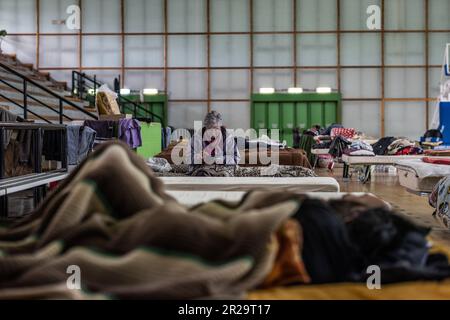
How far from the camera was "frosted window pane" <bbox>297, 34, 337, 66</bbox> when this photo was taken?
14.8m

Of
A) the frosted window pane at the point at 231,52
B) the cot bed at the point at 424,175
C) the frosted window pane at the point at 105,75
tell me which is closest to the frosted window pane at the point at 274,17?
the frosted window pane at the point at 231,52

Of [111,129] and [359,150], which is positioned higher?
[111,129]

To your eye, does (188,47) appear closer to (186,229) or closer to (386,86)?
(386,86)

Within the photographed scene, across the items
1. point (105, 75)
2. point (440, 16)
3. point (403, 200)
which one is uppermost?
point (440, 16)

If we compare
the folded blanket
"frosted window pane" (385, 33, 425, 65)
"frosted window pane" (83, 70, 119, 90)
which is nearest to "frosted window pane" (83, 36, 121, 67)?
"frosted window pane" (83, 70, 119, 90)

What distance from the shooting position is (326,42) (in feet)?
48.6

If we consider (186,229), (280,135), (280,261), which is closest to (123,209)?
(186,229)

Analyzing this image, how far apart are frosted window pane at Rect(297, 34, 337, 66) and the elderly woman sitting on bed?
1069 centimetres

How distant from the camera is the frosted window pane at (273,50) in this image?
49.0ft

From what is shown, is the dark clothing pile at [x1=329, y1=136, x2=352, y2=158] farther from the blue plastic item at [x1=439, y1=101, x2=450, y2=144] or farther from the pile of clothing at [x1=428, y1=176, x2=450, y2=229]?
the pile of clothing at [x1=428, y1=176, x2=450, y2=229]

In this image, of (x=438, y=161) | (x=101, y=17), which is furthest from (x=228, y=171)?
(x=101, y=17)

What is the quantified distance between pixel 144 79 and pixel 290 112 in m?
4.41

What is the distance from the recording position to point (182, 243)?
115cm

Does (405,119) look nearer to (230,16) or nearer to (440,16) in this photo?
(440,16)
